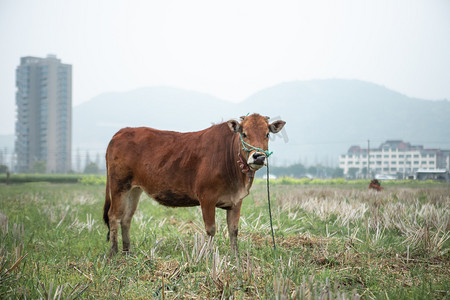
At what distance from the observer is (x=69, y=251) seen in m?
6.85

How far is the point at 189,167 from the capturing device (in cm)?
627

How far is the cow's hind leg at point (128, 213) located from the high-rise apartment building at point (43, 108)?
117475 mm

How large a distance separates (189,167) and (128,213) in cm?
163

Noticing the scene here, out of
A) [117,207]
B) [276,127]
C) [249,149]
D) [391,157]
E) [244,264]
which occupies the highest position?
[276,127]

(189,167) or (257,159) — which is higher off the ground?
(257,159)

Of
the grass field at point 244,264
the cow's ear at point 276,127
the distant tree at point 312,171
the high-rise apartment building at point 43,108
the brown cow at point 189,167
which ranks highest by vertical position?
the high-rise apartment building at point 43,108

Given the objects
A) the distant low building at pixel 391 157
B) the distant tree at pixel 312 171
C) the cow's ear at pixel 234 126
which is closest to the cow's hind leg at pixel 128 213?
A: the cow's ear at pixel 234 126

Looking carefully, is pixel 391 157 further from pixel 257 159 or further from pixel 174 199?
pixel 257 159

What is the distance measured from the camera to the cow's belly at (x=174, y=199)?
6.34 meters

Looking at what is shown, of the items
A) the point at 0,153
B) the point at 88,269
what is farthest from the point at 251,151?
the point at 0,153

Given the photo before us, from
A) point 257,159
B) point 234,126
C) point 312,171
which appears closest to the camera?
point 257,159

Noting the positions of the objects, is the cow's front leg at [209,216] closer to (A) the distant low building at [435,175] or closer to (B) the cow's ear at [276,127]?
(B) the cow's ear at [276,127]

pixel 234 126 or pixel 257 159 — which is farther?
pixel 234 126

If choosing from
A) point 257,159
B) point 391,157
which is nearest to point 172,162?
point 257,159
